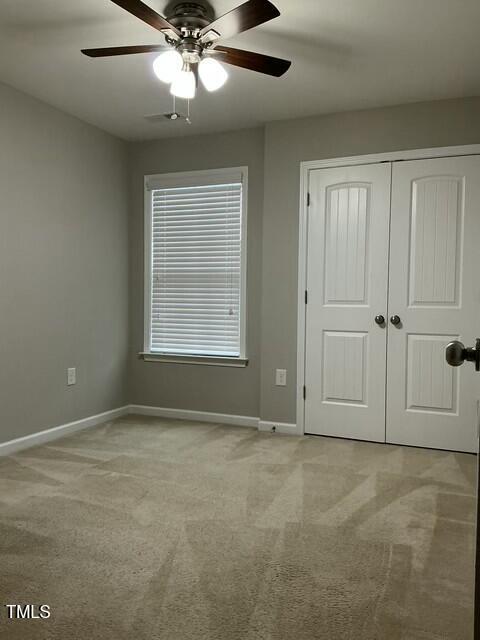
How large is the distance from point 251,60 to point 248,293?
2.08 metres

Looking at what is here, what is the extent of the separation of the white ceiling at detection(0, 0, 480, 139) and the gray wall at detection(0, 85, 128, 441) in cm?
33

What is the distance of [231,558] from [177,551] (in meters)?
0.23

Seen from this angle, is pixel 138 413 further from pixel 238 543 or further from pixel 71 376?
pixel 238 543

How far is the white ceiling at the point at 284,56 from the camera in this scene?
2.53 m

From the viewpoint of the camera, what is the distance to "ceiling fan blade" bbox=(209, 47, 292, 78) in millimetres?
2426

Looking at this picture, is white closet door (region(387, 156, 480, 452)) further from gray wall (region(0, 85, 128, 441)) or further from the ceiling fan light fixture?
gray wall (region(0, 85, 128, 441))

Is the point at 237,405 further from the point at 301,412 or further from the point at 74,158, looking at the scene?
the point at 74,158

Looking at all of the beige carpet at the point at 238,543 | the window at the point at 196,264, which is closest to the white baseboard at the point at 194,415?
the window at the point at 196,264

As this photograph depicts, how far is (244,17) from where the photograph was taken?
7.04 ft

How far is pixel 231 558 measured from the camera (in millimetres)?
2082

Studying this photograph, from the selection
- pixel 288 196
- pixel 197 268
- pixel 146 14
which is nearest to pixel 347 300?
pixel 288 196

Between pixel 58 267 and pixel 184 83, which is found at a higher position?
pixel 184 83

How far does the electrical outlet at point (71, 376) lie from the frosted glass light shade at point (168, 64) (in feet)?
7.91

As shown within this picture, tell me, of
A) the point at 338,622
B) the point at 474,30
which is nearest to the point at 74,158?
the point at 474,30
